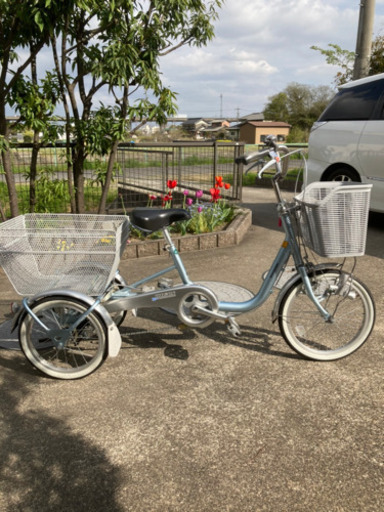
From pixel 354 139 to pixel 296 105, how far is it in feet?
190

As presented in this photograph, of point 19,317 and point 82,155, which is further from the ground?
point 82,155

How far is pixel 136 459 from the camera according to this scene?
2.06m

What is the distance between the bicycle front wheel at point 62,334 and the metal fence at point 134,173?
296 cm

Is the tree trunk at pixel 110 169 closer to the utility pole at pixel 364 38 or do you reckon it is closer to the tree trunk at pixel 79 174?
the tree trunk at pixel 79 174

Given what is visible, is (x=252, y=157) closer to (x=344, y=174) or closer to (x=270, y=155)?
(x=270, y=155)

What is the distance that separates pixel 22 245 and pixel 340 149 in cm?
480

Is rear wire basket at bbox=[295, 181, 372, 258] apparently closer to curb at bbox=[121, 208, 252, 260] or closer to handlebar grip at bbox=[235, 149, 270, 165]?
handlebar grip at bbox=[235, 149, 270, 165]

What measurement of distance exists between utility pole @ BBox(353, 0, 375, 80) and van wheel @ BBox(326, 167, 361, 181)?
299 cm

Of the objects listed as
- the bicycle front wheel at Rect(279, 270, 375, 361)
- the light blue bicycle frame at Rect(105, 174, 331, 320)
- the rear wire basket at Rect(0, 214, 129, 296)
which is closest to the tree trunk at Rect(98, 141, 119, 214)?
the rear wire basket at Rect(0, 214, 129, 296)

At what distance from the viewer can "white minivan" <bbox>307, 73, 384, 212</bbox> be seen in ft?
18.1

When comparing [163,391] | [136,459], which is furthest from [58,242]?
Result: [136,459]

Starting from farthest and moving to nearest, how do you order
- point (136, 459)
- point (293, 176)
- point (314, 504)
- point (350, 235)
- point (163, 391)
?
point (293, 176) → point (163, 391) → point (350, 235) → point (136, 459) → point (314, 504)

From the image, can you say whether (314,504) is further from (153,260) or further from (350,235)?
(153,260)

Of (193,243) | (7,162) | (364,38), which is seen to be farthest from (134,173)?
(364,38)
